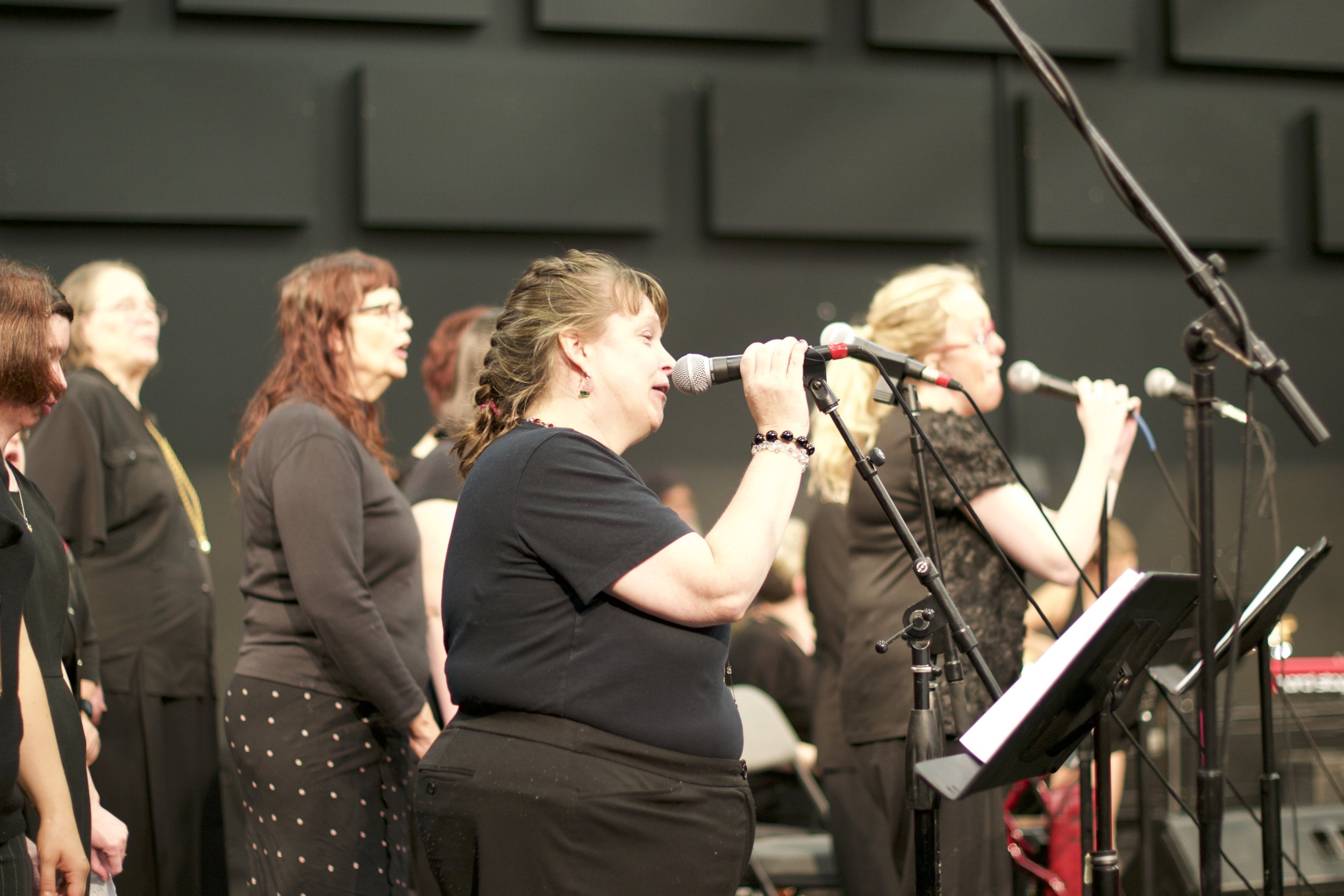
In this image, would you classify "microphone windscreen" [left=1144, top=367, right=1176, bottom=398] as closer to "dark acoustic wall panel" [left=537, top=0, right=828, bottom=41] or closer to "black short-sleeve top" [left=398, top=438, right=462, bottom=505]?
"black short-sleeve top" [left=398, top=438, right=462, bottom=505]

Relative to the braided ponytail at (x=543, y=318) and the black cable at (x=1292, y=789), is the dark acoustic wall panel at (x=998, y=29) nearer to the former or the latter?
the black cable at (x=1292, y=789)

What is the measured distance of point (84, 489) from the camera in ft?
9.21

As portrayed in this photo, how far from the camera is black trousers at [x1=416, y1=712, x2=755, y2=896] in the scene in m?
1.43

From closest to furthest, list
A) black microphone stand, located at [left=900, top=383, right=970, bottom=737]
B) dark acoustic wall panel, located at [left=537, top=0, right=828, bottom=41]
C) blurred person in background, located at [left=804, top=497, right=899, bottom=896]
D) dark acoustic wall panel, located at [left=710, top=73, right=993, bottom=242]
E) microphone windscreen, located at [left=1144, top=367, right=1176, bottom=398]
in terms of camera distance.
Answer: black microphone stand, located at [left=900, top=383, right=970, bottom=737] → blurred person in background, located at [left=804, top=497, right=899, bottom=896] → microphone windscreen, located at [left=1144, top=367, right=1176, bottom=398] → dark acoustic wall panel, located at [left=537, top=0, right=828, bottom=41] → dark acoustic wall panel, located at [left=710, top=73, right=993, bottom=242]

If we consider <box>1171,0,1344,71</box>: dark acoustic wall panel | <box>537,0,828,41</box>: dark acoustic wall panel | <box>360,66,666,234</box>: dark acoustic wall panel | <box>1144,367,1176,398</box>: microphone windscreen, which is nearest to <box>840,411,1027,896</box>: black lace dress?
<box>1144,367,1176,398</box>: microphone windscreen

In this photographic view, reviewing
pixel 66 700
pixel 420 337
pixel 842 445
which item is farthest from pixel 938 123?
pixel 66 700

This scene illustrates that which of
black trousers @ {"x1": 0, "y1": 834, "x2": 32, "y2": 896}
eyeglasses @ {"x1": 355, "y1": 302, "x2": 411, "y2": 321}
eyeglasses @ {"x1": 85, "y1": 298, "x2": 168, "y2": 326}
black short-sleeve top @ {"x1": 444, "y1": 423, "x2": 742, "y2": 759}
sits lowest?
black trousers @ {"x1": 0, "y1": 834, "x2": 32, "y2": 896}

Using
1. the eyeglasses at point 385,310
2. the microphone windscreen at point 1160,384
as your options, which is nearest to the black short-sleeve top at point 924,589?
the microphone windscreen at point 1160,384

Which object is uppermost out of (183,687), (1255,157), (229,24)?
(229,24)

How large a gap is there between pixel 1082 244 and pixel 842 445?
2.57m

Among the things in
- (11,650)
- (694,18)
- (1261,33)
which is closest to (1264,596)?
(11,650)

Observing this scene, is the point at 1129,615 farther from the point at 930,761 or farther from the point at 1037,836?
the point at 1037,836

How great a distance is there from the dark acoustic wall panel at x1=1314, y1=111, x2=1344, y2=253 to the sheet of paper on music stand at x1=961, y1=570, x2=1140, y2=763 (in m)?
4.01

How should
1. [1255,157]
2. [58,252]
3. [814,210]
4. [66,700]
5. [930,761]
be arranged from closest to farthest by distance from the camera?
[930,761]
[66,700]
[58,252]
[814,210]
[1255,157]
